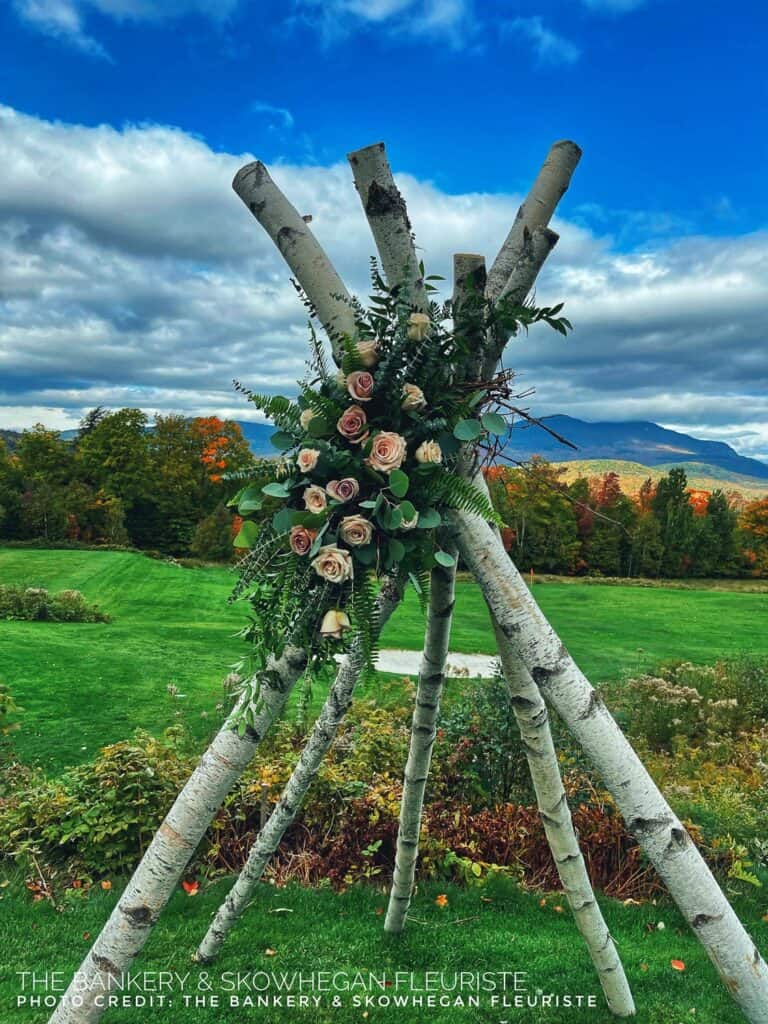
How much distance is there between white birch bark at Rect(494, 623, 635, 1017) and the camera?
2.81 meters

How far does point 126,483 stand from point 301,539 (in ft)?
118

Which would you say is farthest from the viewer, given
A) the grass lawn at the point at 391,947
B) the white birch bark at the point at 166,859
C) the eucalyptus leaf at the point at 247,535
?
the grass lawn at the point at 391,947

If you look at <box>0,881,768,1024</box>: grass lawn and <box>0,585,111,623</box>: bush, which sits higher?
<box>0,881,768,1024</box>: grass lawn

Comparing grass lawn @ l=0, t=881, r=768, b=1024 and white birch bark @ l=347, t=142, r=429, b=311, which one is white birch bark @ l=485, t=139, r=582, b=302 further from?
grass lawn @ l=0, t=881, r=768, b=1024

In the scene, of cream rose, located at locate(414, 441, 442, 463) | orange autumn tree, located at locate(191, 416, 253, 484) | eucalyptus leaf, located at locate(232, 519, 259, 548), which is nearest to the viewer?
cream rose, located at locate(414, 441, 442, 463)

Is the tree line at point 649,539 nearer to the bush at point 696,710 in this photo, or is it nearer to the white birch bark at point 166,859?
the bush at point 696,710

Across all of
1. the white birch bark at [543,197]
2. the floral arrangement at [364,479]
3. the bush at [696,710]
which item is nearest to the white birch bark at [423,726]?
the floral arrangement at [364,479]

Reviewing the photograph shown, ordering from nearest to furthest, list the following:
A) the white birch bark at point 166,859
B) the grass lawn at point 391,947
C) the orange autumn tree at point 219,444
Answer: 1. the white birch bark at point 166,859
2. the grass lawn at point 391,947
3. the orange autumn tree at point 219,444

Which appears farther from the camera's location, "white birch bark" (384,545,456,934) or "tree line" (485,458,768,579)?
"tree line" (485,458,768,579)

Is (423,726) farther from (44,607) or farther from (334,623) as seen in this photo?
(44,607)

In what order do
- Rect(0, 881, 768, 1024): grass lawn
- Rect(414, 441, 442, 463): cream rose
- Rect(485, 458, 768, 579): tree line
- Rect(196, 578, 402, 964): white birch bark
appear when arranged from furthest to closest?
Rect(485, 458, 768, 579): tree line → Rect(0, 881, 768, 1024): grass lawn → Rect(196, 578, 402, 964): white birch bark → Rect(414, 441, 442, 463): cream rose

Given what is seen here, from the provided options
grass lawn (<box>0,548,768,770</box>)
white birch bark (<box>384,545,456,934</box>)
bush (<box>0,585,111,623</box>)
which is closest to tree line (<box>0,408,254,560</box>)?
grass lawn (<box>0,548,768,770</box>)

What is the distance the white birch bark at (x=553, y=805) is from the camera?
281 centimetres

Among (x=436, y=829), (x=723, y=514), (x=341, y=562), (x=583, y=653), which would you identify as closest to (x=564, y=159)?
(x=341, y=562)
